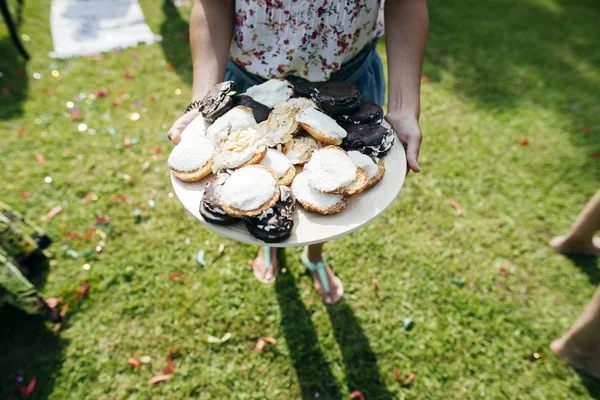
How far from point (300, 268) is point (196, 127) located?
1.59m

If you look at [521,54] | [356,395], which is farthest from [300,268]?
[521,54]

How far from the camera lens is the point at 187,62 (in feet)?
15.5

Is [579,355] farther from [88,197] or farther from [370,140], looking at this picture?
[88,197]

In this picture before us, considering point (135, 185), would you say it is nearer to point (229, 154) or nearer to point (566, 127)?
point (229, 154)

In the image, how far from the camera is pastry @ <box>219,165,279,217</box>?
4.71 ft

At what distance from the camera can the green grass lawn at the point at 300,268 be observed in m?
2.51

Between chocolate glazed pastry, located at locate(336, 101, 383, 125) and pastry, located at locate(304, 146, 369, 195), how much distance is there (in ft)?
0.83

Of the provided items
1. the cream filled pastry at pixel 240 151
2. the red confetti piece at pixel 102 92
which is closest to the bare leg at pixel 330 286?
the cream filled pastry at pixel 240 151

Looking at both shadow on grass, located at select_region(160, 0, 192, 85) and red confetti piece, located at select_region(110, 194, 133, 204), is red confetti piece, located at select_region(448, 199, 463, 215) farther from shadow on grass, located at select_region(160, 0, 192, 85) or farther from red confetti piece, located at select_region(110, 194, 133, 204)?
shadow on grass, located at select_region(160, 0, 192, 85)

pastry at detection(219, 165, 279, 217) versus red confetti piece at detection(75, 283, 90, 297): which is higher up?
pastry at detection(219, 165, 279, 217)

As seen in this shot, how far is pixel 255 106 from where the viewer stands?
172cm

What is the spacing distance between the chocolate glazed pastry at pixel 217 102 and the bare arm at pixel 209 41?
10cm

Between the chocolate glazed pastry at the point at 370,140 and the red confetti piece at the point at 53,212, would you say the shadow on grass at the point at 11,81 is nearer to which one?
the red confetti piece at the point at 53,212

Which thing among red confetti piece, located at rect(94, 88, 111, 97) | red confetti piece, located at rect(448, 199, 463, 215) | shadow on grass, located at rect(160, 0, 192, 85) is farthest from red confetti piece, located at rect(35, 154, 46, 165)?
red confetti piece, located at rect(448, 199, 463, 215)
